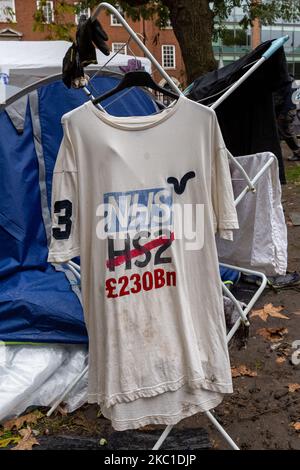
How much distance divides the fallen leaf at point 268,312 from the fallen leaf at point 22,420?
6.72 feet

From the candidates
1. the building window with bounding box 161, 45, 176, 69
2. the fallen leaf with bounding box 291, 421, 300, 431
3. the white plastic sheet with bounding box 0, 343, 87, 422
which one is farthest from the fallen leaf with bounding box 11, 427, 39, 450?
the building window with bounding box 161, 45, 176, 69

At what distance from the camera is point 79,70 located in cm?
201

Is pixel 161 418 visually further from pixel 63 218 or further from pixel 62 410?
pixel 62 410

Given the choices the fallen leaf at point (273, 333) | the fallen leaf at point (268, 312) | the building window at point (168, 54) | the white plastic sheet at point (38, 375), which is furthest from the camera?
the building window at point (168, 54)

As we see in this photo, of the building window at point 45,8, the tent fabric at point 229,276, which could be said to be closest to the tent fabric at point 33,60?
the building window at point 45,8

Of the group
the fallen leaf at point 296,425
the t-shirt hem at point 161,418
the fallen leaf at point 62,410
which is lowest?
the fallen leaf at point 62,410

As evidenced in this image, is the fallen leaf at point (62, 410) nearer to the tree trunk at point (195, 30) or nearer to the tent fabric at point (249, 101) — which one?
the tent fabric at point (249, 101)

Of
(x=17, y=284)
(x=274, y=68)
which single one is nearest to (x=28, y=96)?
(x=17, y=284)

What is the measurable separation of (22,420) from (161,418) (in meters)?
1.26

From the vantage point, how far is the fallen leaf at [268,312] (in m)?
3.98

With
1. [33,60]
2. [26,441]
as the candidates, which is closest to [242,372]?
[26,441]
